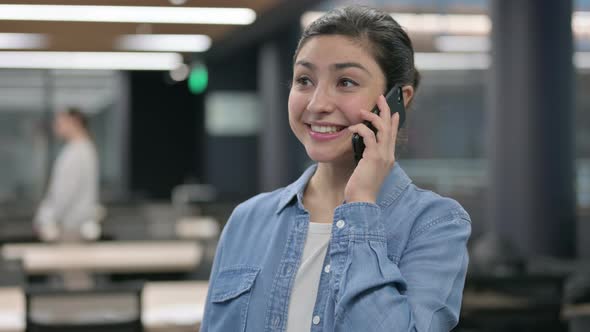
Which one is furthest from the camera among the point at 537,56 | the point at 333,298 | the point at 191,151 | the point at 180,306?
the point at 191,151

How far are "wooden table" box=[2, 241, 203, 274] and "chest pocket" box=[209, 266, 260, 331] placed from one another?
12.9 ft

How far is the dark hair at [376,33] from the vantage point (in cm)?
157

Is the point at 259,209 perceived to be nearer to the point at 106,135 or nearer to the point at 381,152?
the point at 381,152

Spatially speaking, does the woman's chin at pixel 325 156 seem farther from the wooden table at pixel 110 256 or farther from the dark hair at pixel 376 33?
the wooden table at pixel 110 256

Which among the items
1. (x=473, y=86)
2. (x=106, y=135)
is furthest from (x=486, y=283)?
(x=106, y=135)

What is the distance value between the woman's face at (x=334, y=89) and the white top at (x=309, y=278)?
0.14m

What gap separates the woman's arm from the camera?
142 cm

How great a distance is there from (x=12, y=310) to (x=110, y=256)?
1.92 meters

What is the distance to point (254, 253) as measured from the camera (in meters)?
1.65

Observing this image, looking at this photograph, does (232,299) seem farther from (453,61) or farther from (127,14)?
(453,61)

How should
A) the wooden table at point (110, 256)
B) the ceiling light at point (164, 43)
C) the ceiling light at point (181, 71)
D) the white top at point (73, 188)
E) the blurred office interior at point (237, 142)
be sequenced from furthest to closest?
the ceiling light at point (181, 71), the ceiling light at point (164, 43), the white top at point (73, 188), the wooden table at point (110, 256), the blurred office interior at point (237, 142)

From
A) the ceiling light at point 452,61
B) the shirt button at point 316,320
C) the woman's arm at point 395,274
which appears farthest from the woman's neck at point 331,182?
the ceiling light at point 452,61

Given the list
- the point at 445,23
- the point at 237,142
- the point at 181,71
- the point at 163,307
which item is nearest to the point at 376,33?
the point at 163,307

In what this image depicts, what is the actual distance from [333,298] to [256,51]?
657 inches
